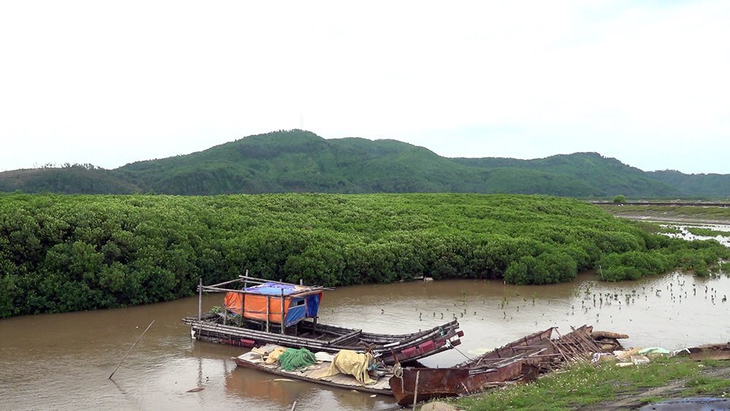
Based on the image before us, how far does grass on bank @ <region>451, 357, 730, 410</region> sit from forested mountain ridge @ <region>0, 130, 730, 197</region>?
73098mm

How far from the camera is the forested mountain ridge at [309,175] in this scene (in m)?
84.5

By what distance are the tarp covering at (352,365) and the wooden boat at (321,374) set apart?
13cm

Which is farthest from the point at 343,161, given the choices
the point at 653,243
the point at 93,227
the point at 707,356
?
the point at 707,356

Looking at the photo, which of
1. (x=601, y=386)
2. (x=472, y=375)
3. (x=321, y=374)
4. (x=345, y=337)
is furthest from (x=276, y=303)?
(x=601, y=386)

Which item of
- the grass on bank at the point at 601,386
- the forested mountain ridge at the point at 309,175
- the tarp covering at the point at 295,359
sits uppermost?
the forested mountain ridge at the point at 309,175

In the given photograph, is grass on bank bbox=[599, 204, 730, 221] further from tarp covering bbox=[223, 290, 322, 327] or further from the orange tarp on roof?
the orange tarp on roof

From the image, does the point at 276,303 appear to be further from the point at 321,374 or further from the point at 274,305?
the point at 321,374

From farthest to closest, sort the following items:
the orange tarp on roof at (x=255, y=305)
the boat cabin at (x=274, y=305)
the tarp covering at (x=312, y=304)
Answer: the tarp covering at (x=312, y=304)
the orange tarp on roof at (x=255, y=305)
the boat cabin at (x=274, y=305)

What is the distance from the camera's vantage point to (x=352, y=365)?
1556cm

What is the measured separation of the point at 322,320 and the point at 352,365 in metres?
8.59

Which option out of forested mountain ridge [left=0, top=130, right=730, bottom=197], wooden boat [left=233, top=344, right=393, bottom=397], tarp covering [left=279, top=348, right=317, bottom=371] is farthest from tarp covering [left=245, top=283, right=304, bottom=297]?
forested mountain ridge [left=0, top=130, right=730, bottom=197]

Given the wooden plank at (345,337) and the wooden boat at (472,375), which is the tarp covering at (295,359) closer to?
the wooden plank at (345,337)

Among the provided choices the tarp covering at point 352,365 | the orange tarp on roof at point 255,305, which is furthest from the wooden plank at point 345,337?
the orange tarp on roof at point 255,305

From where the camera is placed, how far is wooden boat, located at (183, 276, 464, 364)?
17844 millimetres
